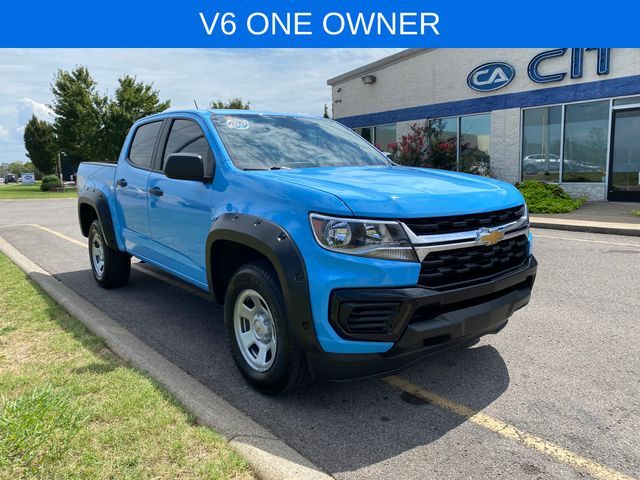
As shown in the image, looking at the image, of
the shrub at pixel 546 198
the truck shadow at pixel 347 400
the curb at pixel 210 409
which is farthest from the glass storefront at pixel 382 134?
the curb at pixel 210 409

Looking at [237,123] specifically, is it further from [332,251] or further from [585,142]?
[585,142]

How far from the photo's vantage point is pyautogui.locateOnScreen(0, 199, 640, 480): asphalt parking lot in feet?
8.59

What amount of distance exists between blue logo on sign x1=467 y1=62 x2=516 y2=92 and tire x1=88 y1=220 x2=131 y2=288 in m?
13.6

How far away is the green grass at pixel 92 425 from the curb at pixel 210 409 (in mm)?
67

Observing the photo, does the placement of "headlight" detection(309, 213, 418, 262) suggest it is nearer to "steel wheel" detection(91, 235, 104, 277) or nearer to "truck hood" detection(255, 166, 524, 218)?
"truck hood" detection(255, 166, 524, 218)

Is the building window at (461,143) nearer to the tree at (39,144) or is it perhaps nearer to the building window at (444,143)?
the building window at (444,143)

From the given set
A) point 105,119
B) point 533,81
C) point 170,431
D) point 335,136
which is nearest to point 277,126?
point 335,136

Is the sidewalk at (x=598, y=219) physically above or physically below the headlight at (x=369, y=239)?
below

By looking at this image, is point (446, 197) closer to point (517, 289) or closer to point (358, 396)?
point (517, 289)

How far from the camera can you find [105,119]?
35.7 metres

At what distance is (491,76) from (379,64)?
5.23m

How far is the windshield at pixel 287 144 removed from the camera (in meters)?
3.84

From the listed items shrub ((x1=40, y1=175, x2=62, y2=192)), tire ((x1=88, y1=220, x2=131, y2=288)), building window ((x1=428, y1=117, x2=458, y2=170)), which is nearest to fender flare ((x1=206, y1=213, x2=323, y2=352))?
tire ((x1=88, y1=220, x2=131, y2=288))

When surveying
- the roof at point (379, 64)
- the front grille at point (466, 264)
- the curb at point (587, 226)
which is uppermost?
the roof at point (379, 64)
